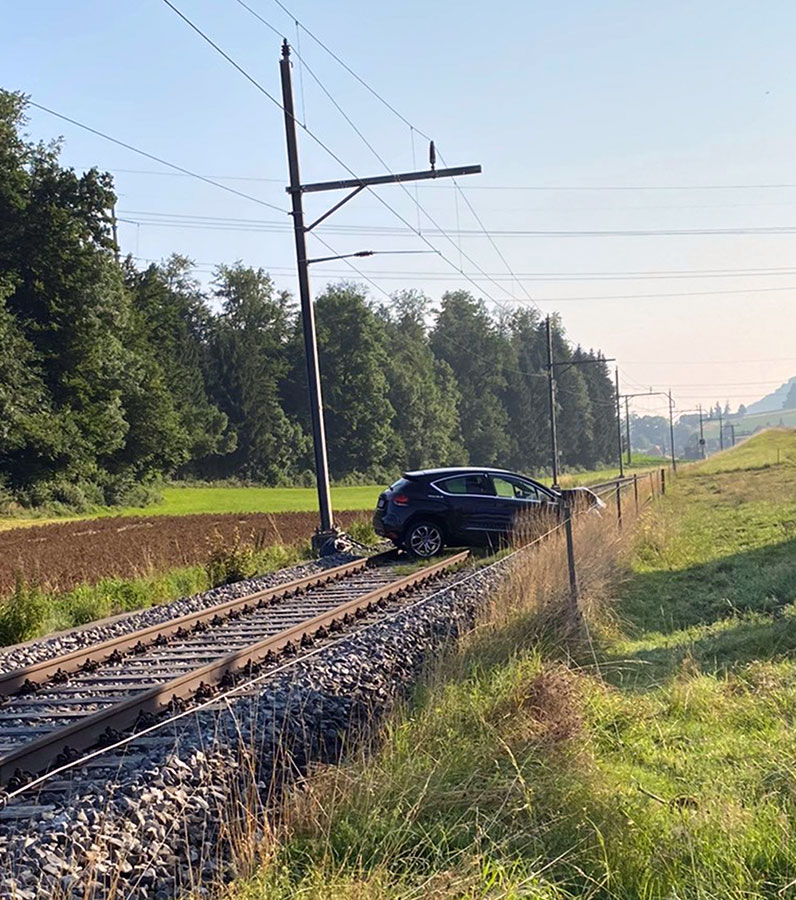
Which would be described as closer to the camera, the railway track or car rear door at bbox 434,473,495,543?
the railway track

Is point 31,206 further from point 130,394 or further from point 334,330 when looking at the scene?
point 334,330

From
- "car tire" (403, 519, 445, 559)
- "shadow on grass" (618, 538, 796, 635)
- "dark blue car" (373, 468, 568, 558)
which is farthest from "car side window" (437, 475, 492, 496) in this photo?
"shadow on grass" (618, 538, 796, 635)

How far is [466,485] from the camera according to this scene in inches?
749

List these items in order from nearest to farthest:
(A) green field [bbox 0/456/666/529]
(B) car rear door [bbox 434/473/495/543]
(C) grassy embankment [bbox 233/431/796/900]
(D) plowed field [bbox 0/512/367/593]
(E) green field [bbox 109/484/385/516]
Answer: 1. (C) grassy embankment [bbox 233/431/796/900]
2. (D) plowed field [bbox 0/512/367/593]
3. (B) car rear door [bbox 434/473/495/543]
4. (A) green field [bbox 0/456/666/529]
5. (E) green field [bbox 109/484/385/516]

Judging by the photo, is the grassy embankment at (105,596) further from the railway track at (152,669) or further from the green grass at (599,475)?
the green grass at (599,475)

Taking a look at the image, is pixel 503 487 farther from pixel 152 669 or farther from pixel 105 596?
pixel 152 669

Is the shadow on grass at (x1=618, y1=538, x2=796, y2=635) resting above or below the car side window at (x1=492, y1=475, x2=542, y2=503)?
below

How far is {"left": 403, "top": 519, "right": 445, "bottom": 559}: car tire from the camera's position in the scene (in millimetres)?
18688

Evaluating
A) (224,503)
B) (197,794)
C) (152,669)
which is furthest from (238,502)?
(197,794)

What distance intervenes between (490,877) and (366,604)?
8835mm

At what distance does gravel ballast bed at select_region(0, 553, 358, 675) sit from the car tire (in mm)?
1648

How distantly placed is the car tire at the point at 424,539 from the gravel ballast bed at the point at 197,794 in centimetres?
987

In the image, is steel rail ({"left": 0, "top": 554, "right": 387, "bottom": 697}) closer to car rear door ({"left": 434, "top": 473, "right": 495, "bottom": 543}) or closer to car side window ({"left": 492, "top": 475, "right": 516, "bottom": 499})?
car rear door ({"left": 434, "top": 473, "right": 495, "bottom": 543})

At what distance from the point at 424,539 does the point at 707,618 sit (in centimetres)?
747
